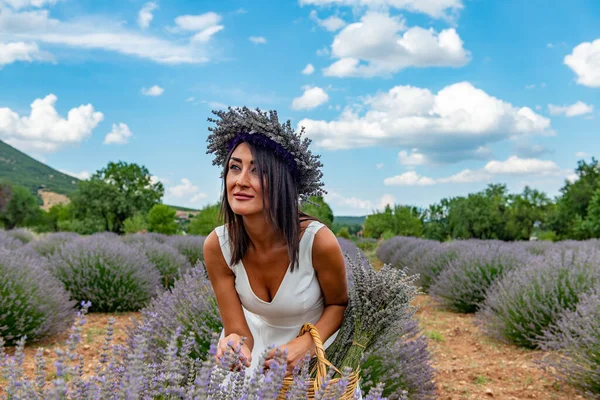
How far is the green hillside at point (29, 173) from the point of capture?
13400cm

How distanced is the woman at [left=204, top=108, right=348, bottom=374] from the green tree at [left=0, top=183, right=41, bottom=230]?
63.2 m

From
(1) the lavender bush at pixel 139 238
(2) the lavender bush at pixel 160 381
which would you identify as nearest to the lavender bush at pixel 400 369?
(2) the lavender bush at pixel 160 381

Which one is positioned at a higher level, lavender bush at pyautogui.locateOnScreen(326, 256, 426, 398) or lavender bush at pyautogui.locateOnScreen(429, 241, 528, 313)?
lavender bush at pyautogui.locateOnScreen(326, 256, 426, 398)

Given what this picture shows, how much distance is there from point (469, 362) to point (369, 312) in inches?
139

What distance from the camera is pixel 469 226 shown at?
36.8 m

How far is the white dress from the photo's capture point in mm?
2225

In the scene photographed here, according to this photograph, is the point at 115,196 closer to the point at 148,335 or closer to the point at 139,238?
the point at 139,238

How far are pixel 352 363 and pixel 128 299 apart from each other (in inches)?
217

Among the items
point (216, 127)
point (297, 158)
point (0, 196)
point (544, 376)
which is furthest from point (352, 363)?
point (0, 196)

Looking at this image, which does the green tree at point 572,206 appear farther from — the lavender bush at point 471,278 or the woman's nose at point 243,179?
the woman's nose at point 243,179

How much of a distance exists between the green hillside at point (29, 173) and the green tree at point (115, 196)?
291 feet

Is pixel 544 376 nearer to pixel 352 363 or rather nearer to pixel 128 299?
pixel 352 363

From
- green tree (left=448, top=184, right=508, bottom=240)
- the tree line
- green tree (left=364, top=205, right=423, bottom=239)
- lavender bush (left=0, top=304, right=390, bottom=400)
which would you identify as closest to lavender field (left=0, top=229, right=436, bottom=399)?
lavender bush (left=0, top=304, right=390, bottom=400)

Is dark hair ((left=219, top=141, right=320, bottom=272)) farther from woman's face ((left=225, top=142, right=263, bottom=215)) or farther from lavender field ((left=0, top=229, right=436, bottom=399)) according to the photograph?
lavender field ((left=0, top=229, right=436, bottom=399))
